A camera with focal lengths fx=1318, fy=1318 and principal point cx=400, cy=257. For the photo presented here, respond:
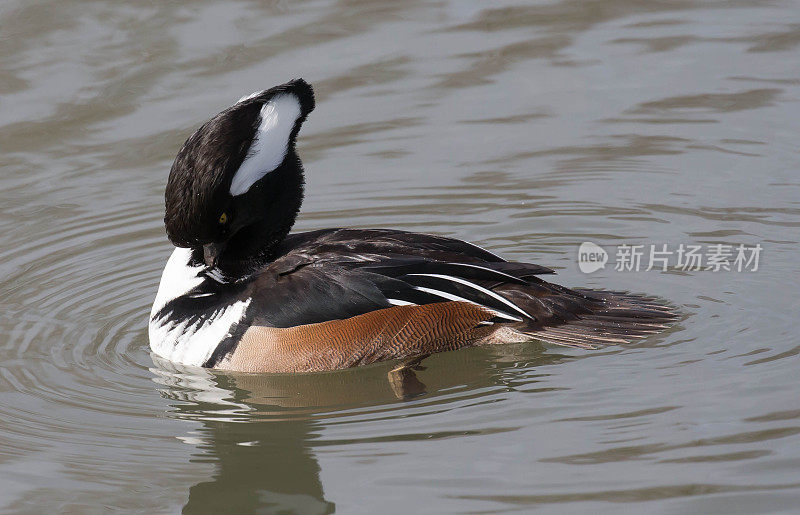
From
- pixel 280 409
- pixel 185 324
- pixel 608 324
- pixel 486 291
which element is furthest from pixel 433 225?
pixel 280 409

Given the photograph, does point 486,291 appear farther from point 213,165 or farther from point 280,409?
point 213,165

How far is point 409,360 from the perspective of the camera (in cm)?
705

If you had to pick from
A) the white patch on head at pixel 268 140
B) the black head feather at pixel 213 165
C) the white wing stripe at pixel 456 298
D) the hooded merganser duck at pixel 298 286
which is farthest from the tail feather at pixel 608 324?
the black head feather at pixel 213 165

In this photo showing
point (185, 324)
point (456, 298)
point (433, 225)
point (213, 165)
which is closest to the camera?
point (213, 165)

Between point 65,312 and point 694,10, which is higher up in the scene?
point 694,10

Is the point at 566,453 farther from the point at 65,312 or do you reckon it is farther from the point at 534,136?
the point at 534,136

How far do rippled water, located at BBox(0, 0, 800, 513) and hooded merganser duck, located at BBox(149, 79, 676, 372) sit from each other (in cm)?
15

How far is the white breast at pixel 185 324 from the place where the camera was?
7016mm

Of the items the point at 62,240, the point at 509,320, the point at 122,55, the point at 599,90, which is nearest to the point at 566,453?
the point at 509,320

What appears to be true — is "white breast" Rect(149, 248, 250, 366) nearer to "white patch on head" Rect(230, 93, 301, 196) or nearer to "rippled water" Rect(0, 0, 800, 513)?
"rippled water" Rect(0, 0, 800, 513)

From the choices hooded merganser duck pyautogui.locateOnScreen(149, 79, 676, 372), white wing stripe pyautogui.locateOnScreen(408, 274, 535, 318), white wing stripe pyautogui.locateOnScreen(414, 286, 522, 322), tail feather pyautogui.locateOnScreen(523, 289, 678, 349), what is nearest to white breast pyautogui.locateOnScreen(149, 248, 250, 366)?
hooded merganser duck pyautogui.locateOnScreen(149, 79, 676, 372)

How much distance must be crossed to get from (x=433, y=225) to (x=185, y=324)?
235cm

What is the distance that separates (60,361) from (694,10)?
7.06 m

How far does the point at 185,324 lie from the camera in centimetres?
714
